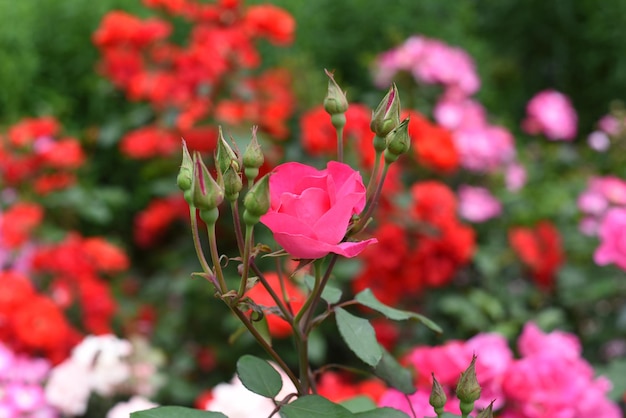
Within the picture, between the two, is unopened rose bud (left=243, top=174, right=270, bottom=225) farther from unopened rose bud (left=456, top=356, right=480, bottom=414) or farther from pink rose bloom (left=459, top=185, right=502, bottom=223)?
pink rose bloom (left=459, top=185, right=502, bottom=223)

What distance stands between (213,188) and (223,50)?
1.45 metres

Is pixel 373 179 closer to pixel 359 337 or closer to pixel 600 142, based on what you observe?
pixel 359 337

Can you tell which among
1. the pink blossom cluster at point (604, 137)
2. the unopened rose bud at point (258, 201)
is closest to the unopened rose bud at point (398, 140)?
the unopened rose bud at point (258, 201)

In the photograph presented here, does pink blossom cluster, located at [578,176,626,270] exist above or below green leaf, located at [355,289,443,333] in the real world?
below

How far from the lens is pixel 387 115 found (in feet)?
1.86

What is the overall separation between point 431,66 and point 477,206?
0.43 meters

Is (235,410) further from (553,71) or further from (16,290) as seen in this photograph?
(553,71)

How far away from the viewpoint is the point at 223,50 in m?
1.89

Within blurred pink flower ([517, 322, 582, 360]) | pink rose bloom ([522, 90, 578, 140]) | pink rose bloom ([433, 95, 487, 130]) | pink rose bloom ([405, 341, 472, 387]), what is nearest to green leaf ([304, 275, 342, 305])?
pink rose bloom ([405, 341, 472, 387])

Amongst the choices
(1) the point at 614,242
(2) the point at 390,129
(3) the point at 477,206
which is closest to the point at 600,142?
(3) the point at 477,206

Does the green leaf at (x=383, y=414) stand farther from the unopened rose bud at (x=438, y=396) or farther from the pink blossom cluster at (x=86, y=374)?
the pink blossom cluster at (x=86, y=374)

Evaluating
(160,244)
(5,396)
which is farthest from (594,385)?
(160,244)

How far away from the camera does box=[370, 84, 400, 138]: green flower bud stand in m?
0.56

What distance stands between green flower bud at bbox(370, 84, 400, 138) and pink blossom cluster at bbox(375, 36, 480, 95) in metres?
1.54
